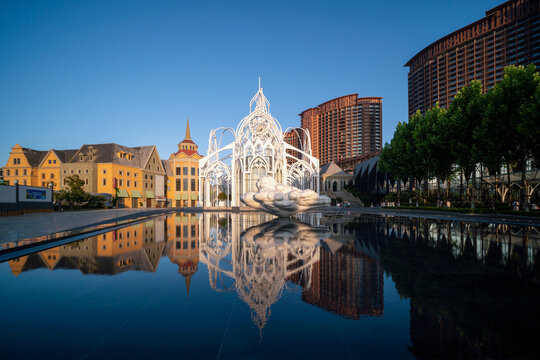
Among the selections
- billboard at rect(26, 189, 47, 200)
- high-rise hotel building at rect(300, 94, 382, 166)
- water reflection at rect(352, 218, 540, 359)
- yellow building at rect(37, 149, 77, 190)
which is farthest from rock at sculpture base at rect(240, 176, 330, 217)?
high-rise hotel building at rect(300, 94, 382, 166)

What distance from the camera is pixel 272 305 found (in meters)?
4.95

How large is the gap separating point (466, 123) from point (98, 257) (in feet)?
96.9

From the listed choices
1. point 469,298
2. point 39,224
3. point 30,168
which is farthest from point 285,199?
point 30,168

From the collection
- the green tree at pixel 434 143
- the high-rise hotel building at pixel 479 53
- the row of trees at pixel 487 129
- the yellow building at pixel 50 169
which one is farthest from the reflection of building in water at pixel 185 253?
the high-rise hotel building at pixel 479 53

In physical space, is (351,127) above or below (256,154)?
above

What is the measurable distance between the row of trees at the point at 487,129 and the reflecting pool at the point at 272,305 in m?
16.9

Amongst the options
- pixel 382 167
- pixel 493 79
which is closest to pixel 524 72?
pixel 382 167

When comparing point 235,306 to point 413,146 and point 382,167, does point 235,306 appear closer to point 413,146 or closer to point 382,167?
point 413,146

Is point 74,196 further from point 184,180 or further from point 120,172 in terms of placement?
point 184,180

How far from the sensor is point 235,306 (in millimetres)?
4949

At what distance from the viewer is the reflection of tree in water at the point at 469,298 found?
11.8ft

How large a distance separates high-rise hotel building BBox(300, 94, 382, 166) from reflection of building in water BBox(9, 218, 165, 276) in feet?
454

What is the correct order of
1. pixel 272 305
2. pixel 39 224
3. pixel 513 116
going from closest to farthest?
pixel 272 305, pixel 39 224, pixel 513 116

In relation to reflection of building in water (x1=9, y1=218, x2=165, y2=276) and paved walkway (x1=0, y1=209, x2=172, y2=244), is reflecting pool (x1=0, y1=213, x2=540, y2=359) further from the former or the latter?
paved walkway (x1=0, y1=209, x2=172, y2=244)
